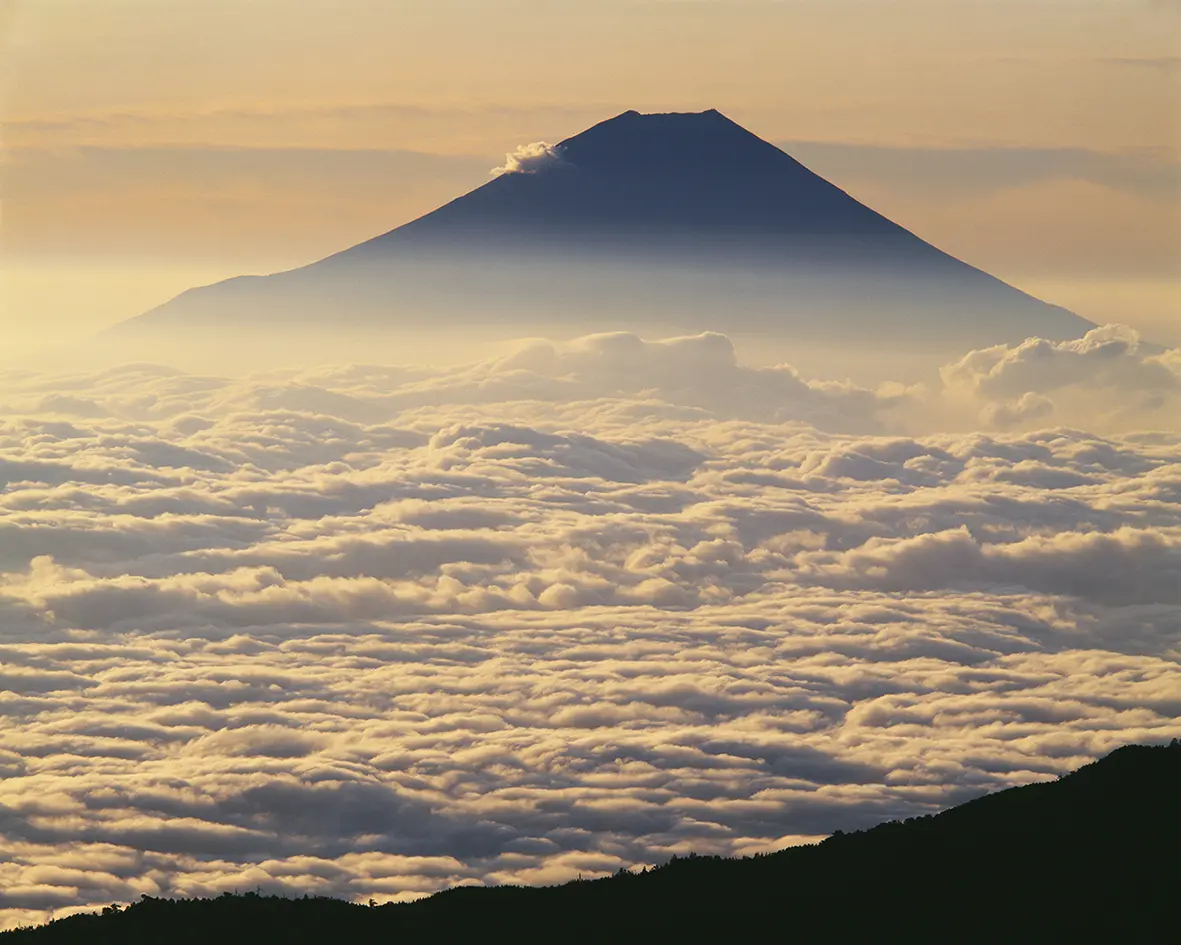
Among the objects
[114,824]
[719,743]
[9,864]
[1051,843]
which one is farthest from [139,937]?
[719,743]

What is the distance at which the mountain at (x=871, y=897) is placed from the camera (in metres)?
57.3

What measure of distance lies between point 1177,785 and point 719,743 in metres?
110

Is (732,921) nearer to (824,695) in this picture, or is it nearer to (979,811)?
(979,811)

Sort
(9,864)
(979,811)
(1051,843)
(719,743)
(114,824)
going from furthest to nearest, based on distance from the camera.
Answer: (719,743) → (114,824) → (9,864) → (979,811) → (1051,843)

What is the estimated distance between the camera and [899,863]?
67500 mm

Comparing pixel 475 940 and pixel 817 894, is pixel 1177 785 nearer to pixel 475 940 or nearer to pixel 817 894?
pixel 817 894

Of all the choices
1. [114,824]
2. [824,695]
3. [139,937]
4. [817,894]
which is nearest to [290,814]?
[114,824]

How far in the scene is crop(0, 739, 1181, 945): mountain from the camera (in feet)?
188

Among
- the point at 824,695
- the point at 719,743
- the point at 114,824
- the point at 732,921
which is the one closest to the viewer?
the point at 732,921

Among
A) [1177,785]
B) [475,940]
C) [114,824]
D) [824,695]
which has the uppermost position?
[824,695]

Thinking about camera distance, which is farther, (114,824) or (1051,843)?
(114,824)

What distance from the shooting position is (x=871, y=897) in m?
63.1

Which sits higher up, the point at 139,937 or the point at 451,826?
the point at 451,826

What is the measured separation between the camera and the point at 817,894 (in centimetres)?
6506
